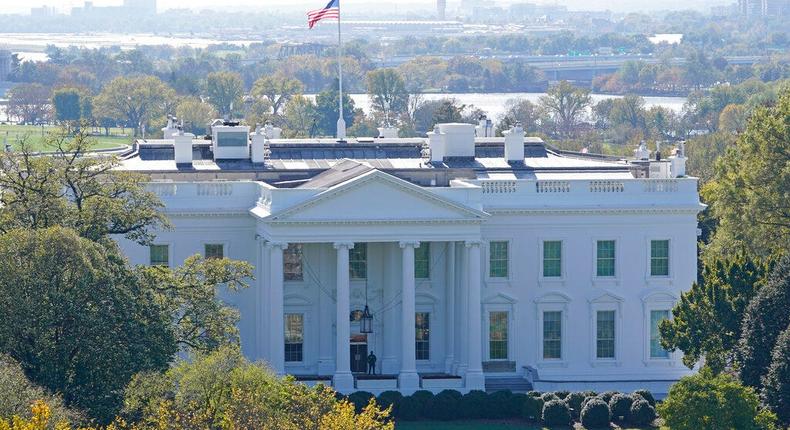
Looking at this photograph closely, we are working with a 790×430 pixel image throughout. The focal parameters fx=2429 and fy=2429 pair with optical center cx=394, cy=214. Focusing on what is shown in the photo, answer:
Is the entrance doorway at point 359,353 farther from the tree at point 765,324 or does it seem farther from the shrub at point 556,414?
the tree at point 765,324

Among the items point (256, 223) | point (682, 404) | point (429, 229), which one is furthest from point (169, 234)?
point (682, 404)

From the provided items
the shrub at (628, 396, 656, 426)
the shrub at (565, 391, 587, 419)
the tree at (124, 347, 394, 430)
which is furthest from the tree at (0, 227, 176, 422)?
the shrub at (628, 396, 656, 426)

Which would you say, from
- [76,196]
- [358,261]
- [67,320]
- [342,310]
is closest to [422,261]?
[358,261]

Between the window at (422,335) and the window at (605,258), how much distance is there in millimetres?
6290

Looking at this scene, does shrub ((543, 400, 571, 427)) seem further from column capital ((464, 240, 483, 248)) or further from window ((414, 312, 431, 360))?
window ((414, 312, 431, 360))

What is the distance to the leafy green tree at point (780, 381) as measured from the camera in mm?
72125

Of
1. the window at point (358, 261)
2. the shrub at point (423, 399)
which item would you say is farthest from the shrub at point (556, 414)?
the window at point (358, 261)

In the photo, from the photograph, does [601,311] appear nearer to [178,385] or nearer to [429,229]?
[429,229]

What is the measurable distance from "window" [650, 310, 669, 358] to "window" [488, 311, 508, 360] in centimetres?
522

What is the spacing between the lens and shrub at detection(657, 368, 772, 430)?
231 ft

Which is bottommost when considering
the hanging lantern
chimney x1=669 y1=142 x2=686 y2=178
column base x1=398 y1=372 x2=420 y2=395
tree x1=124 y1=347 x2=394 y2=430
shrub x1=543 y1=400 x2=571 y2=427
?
shrub x1=543 y1=400 x2=571 y2=427

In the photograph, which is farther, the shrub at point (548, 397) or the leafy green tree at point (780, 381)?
the shrub at point (548, 397)

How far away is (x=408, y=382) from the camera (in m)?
82.0

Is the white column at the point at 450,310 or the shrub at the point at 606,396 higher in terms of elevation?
the white column at the point at 450,310
